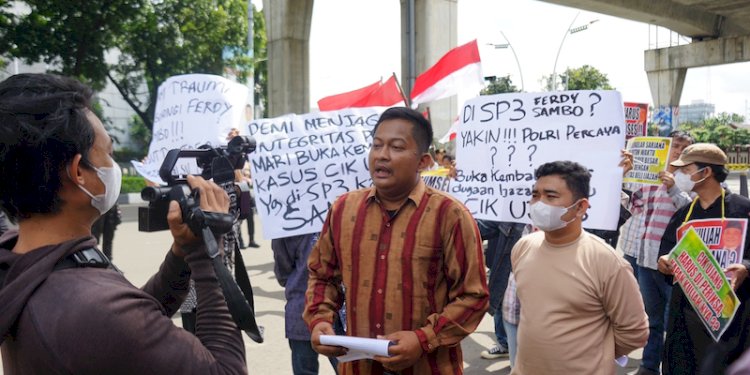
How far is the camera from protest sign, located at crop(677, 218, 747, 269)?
335 cm

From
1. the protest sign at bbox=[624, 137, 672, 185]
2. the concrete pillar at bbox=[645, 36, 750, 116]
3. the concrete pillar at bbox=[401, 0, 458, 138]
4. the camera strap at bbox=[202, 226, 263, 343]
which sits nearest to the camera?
the camera strap at bbox=[202, 226, 263, 343]

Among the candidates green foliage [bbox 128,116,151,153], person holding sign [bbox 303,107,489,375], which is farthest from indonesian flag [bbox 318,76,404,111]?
green foliage [bbox 128,116,151,153]

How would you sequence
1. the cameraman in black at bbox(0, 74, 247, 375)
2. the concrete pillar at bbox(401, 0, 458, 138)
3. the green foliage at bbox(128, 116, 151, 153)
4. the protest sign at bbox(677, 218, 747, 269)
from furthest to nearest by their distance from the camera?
1. the green foliage at bbox(128, 116, 151, 153)
2. the concrete pillar at bbox(401, 0, 458, 138)
3. the protest sign at bbox(677, 218, 747, 269)
4. the cameraman in black at bbox(0, 74, 247, 375)

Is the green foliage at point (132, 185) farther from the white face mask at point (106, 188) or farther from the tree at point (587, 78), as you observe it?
the tree at point (587, 78)

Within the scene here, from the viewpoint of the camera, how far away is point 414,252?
7.69ft

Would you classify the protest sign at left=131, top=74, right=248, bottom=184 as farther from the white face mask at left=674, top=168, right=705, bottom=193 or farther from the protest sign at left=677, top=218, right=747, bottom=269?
the protest sign at left=677, top=218, right=747, bottom=269

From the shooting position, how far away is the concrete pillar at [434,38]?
12.4 m

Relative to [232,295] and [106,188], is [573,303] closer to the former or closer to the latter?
[232,295]

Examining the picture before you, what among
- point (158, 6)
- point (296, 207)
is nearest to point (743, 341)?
point (296, 207)

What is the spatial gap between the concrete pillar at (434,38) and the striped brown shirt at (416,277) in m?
9.90

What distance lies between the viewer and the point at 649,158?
480cm

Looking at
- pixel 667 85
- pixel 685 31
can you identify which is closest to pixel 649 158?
pixel 685 31

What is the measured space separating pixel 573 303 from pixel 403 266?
0.83 meters

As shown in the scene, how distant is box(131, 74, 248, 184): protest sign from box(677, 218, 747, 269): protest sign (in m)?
3.87
